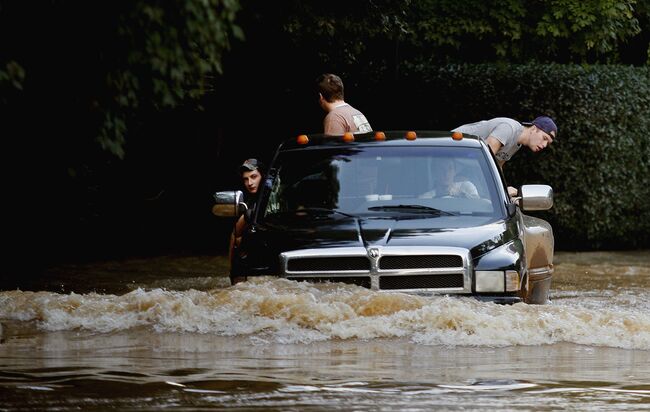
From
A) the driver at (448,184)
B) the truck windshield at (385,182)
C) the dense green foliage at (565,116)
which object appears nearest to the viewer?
the truck windshield at (385,182)

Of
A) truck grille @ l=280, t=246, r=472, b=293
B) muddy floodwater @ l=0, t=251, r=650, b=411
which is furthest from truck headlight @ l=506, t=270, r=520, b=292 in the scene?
truck grille @ l=280, t=246, r=472, b=293

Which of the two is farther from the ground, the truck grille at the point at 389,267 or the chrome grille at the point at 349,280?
the truck grille at the point at 389,267

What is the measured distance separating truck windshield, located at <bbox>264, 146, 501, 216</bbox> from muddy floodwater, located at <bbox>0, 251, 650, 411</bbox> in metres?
0.97

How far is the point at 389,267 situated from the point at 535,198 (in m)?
1.69

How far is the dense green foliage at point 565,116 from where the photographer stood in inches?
835

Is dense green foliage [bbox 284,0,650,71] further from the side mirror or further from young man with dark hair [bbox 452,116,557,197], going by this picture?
the side mirror

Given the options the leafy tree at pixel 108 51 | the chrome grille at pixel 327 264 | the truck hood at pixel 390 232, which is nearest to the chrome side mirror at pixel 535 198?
the truck hood at pixel 390 232

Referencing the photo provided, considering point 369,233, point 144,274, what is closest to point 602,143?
point 144,274

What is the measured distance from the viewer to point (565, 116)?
21.3 metres

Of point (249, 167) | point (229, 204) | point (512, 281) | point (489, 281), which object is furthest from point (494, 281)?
point (249, 167)

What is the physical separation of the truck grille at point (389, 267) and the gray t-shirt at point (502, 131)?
133 inches

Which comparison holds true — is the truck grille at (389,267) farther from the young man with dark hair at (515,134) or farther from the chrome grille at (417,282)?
the young man with dark hair at (515,134)

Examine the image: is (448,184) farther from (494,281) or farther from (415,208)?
(494,281)

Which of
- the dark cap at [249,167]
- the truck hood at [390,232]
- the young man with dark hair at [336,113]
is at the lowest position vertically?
the truck hood at [390,232]
